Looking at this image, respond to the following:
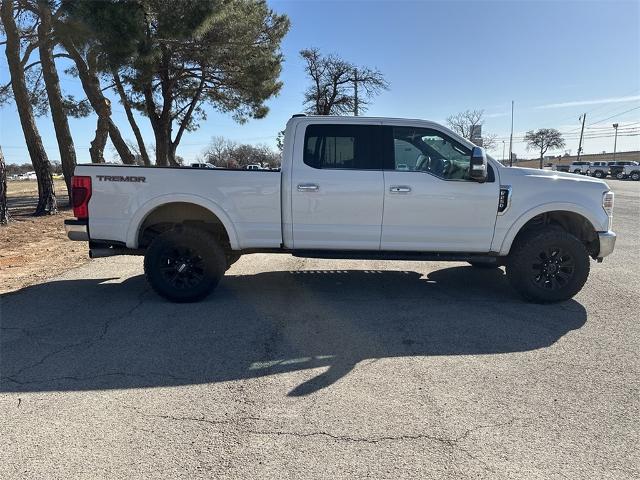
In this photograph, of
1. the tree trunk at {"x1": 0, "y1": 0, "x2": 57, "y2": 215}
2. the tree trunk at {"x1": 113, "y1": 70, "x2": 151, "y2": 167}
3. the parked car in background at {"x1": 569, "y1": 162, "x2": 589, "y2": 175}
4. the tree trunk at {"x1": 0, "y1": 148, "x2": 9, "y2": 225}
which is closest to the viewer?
the tree trunk at {"x1": 0, "y1": 148, "x2": 9, "y2": 225}

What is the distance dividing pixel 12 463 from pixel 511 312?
4.73 m

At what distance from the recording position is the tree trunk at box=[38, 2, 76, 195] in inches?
527

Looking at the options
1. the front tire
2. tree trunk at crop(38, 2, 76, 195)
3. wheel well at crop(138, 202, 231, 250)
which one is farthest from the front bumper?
tree trunk at crop(38, 2, 76, 195)

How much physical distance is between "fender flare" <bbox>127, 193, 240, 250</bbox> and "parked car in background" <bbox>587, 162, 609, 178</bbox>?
57035 mm

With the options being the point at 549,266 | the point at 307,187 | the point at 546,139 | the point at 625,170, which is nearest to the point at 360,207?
the point at 307,187

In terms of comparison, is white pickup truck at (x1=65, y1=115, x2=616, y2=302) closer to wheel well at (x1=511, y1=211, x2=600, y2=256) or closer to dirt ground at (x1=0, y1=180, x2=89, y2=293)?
wheel well at (x1=511, y1=211, x2=600, y2=256)

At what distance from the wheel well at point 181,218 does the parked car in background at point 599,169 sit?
187 feet

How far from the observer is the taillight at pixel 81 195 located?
521 centimetres

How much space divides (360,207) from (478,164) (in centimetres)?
138

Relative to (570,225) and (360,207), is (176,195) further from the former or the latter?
(570,225)

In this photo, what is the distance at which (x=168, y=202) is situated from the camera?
5.25 metres

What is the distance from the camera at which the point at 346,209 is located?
526 centimetres

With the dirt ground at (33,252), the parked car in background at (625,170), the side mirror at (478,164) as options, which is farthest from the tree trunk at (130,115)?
the parked car in background at (625,170)

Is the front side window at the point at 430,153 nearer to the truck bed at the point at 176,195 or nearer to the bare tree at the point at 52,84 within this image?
the truck bed at the point at 176,195
